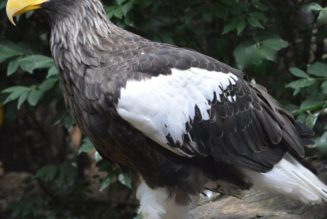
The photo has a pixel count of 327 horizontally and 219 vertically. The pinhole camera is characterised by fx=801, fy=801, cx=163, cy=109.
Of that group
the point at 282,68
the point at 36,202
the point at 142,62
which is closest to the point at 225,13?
the point at 282,68

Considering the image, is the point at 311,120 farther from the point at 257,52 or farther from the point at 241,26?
the point at 241,26

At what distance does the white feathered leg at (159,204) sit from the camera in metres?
3.89

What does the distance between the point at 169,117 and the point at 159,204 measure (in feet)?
1.55

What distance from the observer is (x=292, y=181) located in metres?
4.02

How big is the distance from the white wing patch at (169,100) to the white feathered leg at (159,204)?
25 centimetres

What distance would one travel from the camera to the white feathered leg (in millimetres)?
3889

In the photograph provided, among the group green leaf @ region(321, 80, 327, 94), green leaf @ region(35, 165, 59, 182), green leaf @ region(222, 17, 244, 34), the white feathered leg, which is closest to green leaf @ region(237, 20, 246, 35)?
green leaf @ region(222, 17, 244, 34)

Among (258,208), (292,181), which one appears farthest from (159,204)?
(258,208)

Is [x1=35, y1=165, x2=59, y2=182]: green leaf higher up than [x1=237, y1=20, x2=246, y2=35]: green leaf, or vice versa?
[x1=237, y1=20, x2=246, y2=35]: green leaf

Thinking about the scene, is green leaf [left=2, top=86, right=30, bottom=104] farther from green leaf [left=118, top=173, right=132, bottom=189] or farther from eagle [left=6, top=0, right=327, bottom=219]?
eagle [left=6, top=0, right=327, bottom=219]

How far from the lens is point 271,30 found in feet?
16.2

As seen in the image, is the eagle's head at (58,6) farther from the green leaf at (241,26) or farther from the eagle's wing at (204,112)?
the green leaf at (241,26)

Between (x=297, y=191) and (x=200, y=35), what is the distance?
1.45 metres

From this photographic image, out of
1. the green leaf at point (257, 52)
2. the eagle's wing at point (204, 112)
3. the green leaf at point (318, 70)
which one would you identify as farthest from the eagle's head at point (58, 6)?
the green leaf at point (318, 70)
